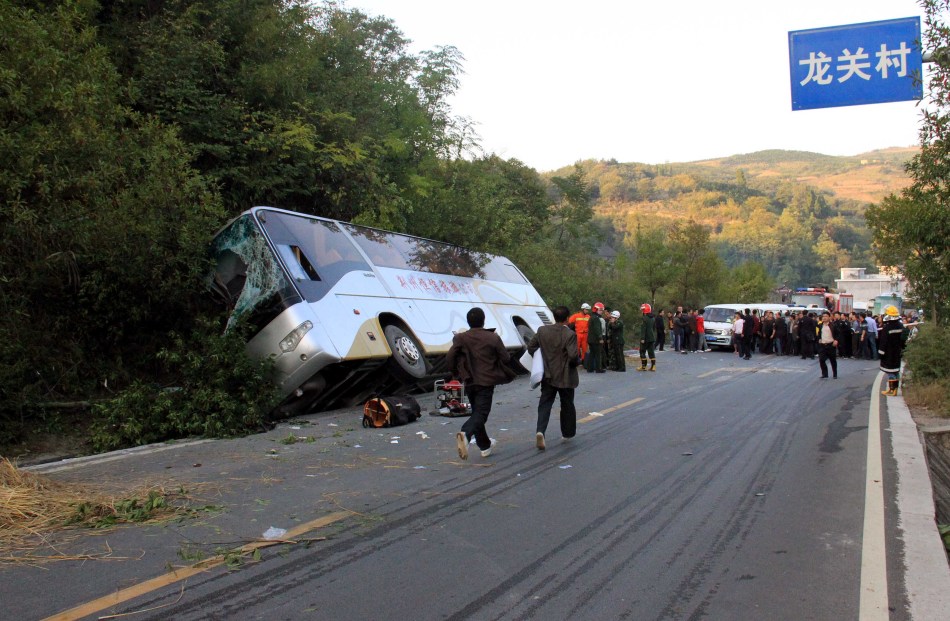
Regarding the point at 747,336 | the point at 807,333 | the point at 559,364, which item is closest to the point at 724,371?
the point at 747,336

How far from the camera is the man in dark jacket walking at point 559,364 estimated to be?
877 centimetres

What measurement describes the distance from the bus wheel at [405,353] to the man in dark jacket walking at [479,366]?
376 centimetres

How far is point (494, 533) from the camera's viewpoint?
17.3ft

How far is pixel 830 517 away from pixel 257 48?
14.9m

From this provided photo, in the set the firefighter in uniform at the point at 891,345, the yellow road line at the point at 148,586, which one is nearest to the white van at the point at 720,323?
the firefighter in uniform at the point at 891,345

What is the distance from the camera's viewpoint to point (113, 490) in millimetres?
6270

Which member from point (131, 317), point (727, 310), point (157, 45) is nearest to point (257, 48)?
point (157, 45)

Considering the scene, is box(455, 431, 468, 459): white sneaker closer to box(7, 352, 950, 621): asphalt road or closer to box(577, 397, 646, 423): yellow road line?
box(7, 352, 950, 621): asphalt road

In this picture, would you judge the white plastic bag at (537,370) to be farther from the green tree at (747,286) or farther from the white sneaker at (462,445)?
the green tree at (747,286)

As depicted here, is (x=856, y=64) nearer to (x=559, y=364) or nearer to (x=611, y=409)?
(x=611, y=409)

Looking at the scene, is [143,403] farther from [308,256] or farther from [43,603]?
[43,603]

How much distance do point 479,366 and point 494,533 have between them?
290cm

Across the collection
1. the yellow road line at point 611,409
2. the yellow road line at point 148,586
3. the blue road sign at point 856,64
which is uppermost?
the blue road sign at point 856,64

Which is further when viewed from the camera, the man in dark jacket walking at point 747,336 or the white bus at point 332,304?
the man in dark jacket walking at point 747,336
